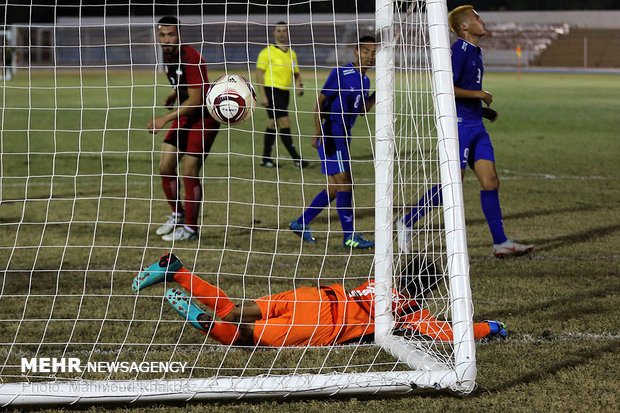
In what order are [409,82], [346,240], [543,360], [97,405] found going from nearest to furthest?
1. [97,405]
2. [543,360]
3. [409,82]
4. [346,240]

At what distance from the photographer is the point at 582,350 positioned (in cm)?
388

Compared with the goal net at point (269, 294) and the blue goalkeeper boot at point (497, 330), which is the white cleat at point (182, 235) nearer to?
the goal net at point (269, 294)

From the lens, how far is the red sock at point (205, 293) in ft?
13.3

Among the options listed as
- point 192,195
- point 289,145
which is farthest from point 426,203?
point 289,145

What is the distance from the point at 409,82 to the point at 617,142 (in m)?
11.6

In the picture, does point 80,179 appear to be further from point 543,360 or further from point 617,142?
point 617,142

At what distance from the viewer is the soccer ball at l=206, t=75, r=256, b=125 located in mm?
4871

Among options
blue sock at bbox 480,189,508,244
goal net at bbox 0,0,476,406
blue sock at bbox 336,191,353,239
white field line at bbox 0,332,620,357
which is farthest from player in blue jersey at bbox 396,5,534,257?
white field line at bbox 0,332,620,357

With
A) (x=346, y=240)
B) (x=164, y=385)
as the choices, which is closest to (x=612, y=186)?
(x=346, y=240)

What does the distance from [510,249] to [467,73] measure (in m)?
1.44

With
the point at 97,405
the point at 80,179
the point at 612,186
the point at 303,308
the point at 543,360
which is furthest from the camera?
the point at 80,179

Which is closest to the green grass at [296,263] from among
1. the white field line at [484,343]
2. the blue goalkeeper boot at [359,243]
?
the white field line at [484,343]

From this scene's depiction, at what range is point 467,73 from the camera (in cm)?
612

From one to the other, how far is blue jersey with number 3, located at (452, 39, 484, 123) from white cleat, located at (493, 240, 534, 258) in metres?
1.01
